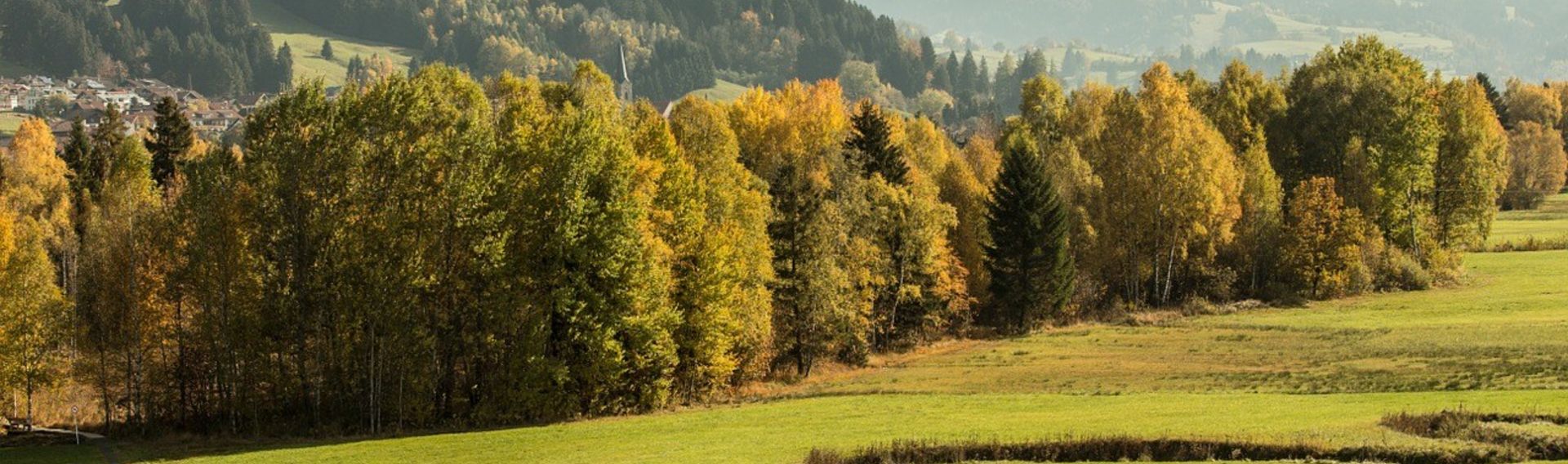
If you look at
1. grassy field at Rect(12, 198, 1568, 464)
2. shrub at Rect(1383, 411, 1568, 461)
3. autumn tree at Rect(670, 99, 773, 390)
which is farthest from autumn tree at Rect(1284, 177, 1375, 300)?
shrub at Rect(1383, 411, 1568, 461)

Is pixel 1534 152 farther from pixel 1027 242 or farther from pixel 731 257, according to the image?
pixel 731 257

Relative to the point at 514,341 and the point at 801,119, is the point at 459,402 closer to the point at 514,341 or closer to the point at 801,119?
the point at 514,341

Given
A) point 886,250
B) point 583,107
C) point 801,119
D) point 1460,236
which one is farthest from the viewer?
point 1460,236

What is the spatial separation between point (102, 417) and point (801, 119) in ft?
129

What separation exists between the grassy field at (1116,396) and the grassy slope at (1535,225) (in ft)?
114

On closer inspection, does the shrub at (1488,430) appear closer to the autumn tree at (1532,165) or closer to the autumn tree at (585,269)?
the autumn tree at (585,269)

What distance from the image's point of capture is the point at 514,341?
5191 cm

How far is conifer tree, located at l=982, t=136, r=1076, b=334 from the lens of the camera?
77.1 metres

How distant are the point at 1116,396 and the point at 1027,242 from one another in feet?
96.0

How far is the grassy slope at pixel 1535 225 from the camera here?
105875 mm

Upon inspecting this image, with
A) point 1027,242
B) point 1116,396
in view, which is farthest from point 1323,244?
point 1116,396

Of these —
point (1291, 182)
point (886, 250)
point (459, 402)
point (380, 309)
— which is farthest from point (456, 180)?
point (1291, 182)

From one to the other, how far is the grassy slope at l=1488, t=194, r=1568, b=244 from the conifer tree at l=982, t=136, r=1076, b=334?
45.9 metres

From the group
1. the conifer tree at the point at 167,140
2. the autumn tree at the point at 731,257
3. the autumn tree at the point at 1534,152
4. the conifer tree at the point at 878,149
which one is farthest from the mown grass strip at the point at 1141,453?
the autumn tree at the point at 1534,152
